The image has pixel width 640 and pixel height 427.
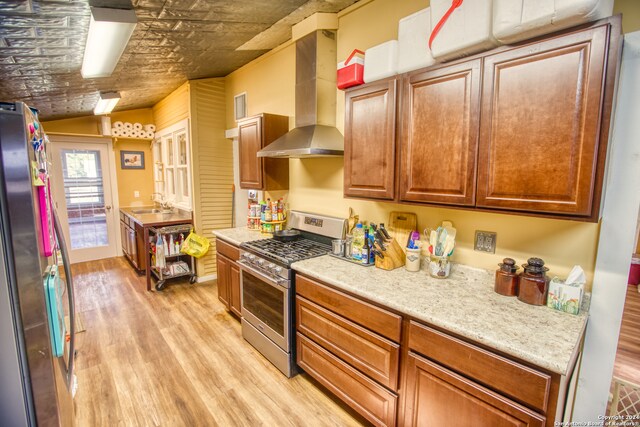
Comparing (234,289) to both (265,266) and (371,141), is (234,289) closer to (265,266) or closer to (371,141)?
(265,266)

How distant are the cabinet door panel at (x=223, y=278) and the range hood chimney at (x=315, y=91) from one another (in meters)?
1.28

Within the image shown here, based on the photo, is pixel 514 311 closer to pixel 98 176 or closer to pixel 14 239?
pixel 14 239

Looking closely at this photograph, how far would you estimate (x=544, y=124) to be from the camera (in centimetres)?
132

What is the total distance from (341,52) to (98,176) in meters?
4.99

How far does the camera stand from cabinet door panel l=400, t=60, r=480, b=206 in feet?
5.09

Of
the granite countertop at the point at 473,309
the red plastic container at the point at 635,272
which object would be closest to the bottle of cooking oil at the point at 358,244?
the granite countertop at the point at 473,309

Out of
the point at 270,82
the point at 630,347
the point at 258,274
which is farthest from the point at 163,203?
the point at 630,347

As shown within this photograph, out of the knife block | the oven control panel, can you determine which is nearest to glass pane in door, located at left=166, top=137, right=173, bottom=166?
the oven control panel

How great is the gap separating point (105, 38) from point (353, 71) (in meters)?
1.65

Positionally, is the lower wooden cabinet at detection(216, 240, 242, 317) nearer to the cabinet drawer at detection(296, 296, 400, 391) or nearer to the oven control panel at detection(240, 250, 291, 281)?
the oven control panel at detection(240, 250, 291, 281)

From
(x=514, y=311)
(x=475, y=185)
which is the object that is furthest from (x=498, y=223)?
(x=514, y=311)

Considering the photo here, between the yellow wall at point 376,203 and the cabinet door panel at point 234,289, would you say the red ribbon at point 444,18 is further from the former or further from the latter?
the cabinet door panel at point 234,289

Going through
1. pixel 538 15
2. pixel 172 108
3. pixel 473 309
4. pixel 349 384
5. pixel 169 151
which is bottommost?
pixel 349 384

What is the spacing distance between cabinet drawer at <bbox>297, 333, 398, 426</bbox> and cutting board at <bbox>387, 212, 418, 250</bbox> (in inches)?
36.6
